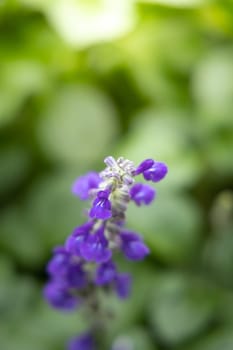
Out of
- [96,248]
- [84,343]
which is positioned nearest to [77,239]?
[96,248]

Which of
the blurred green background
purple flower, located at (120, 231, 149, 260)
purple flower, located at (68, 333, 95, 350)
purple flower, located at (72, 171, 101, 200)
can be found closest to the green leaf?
the blurred green background

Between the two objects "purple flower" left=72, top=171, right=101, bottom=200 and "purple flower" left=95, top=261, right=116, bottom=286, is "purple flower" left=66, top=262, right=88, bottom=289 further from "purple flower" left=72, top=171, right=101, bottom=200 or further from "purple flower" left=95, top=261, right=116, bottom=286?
"purple flower" left=72, top=171, right=101, bottom=200

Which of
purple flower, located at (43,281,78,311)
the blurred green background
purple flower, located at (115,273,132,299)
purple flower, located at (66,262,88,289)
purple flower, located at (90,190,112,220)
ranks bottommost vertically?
purple flower, located at (90,190,112,220)

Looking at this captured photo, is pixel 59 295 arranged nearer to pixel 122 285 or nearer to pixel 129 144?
pixel 122 285

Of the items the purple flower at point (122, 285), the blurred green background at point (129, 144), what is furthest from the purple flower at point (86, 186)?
the blurred green background at point (129, 144)

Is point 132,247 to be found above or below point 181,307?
below

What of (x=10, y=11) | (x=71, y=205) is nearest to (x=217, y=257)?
(x=71, y=205)

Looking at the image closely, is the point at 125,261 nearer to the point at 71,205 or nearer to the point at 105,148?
the point at 71,205

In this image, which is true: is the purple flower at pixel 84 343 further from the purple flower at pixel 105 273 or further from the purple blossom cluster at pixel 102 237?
the purple flower at pixel 105 273
